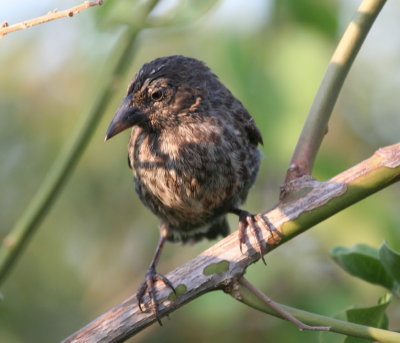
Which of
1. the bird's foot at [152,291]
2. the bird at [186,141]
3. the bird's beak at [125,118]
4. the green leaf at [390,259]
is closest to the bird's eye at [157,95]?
the bird at [186,141]

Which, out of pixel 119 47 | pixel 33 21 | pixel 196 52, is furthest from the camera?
pixel 196 52

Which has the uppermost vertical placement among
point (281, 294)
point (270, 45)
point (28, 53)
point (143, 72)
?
point (28, 53)

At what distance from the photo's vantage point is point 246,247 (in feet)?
8.19

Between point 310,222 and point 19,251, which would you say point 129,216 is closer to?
point 19,251

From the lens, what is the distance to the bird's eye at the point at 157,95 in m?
3.54

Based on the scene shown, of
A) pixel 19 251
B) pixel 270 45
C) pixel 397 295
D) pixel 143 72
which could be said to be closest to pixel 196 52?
pixel 143 72

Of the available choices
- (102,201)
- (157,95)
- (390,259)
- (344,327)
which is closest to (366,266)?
(390,259)

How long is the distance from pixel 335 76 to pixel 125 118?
1337 mm

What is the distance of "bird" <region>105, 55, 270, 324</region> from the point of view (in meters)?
3.43

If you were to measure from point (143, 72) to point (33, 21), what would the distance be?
1797mm

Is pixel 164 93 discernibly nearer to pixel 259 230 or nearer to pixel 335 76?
pixel 259 230

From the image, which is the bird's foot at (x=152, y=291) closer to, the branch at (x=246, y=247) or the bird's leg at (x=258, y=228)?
the branch at (x=246, y=247)

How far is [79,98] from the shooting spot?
458 centimetres

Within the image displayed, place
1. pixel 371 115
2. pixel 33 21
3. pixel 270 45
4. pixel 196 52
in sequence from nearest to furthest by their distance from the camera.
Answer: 1. pixel 33 21
2. pixel 270 45
3. pixel 196 52
4. pixel 371 115
